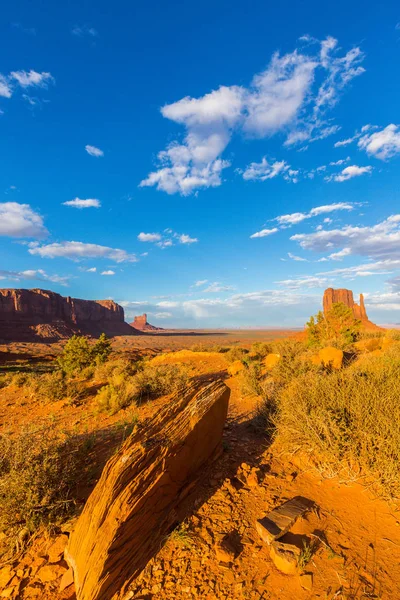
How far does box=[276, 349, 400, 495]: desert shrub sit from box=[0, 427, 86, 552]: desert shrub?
3559mm

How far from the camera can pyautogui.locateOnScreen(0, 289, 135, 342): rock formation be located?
7569 centimetres

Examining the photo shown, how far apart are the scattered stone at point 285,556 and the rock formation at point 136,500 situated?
1.22m

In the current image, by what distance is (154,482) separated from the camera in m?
3.37

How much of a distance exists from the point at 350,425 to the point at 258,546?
225 cm

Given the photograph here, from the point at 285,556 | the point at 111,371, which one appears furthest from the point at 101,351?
the point at 285,556

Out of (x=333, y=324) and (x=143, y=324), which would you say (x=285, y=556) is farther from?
(x=143, y=324)

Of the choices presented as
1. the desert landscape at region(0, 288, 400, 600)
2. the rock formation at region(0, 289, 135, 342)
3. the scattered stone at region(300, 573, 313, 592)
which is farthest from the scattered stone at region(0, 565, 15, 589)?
the rock formation at region(0, 289, 135, 342)

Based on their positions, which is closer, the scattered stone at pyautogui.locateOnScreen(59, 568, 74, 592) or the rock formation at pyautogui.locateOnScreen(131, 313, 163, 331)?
the scattered stone at pyautogui.locateOnScreen(59, 568, 74, 592)

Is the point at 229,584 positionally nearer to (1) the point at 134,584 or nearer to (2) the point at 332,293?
(1) the point at 134,584

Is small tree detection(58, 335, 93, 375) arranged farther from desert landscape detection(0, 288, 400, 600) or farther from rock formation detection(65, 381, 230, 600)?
rock formation detection(65, 381, 230, 600)

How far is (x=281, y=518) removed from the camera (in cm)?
331

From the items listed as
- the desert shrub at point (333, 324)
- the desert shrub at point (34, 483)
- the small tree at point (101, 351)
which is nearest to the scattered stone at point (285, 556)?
the desert shrub at point (34, 483)

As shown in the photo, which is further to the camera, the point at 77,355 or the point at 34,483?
the point at 77,355

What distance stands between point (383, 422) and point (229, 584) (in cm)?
284
